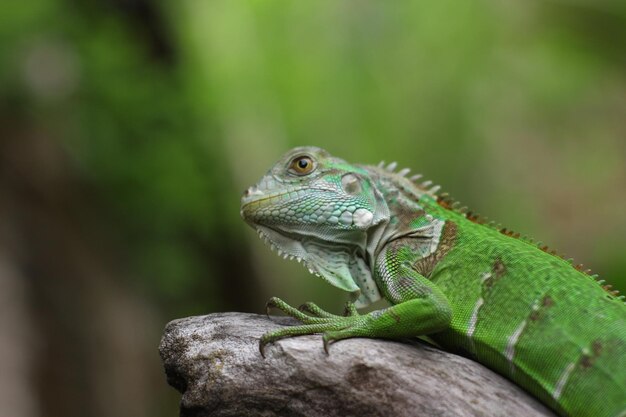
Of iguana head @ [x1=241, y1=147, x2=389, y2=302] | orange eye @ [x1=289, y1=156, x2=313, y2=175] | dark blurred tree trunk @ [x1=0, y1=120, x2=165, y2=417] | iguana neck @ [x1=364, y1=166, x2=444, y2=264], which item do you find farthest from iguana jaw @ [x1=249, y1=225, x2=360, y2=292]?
dark blurred tree trunk @ [x1=0, y1=120, x2=165, y2=417]

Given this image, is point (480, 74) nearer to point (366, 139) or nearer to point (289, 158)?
point (366, 139)

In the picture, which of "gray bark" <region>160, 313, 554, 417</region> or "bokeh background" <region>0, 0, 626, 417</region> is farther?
"bokeh background" <region>0, 0, 626, 417</region>

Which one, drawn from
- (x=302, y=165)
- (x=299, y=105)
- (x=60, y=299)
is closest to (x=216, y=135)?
(x=299, y=105)

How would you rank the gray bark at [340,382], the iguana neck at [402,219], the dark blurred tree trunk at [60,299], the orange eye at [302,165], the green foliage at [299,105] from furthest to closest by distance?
the green foliage at [299,105] → the dark blurred tree trunk at [60,299] → the orange eye at [302,165] → the iguana neck at [402,219] → the gray bark at [340,382]

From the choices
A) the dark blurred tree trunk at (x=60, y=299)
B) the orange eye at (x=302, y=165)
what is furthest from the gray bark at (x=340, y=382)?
the dark blurred tree trunk at (x=60, y=299)

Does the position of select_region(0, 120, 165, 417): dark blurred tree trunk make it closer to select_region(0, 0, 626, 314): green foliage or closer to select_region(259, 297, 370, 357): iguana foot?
select_region(0, 0, 626, 314): green foliage

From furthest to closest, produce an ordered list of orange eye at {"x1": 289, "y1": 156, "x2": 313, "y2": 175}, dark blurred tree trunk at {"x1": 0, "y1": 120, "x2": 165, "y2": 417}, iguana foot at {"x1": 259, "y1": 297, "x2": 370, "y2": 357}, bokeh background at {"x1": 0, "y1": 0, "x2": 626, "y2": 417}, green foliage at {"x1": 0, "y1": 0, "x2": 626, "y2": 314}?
green foliage at {"x1": 0, "y1": 0, "x2": 626, "y2": 314}
bokeh background at {"x1": 0, "y1": 0, "x2": 626, "y2": 417}
dark blurred tree trunk at {"x1": 0, "y1": 120, "x2": 165, "y2": 417}
orange eye at {"x1": 289, "y1": 156, "x2": 313, "y2": 175}
iguana foot at {"x1": 259, "y1": 297, "x2": 370, "y2": 357}

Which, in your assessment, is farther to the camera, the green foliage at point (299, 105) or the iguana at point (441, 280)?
the green foliage at point (299, 105)

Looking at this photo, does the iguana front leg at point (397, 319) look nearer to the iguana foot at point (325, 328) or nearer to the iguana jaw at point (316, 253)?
the iguana foot at point (325, 328)
